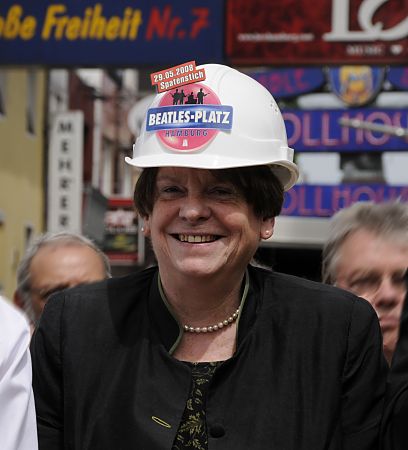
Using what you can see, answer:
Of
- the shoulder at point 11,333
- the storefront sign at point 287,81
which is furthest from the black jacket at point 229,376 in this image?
the storefront sign at point 287,81

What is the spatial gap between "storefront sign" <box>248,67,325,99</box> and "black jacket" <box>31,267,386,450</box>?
12.9 metres

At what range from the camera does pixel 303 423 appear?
7.21 ft

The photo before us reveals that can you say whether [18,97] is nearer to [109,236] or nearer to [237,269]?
[109,236]

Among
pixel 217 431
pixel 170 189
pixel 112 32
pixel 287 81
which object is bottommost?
pixel 217 431

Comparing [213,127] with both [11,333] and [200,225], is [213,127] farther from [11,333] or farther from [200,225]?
[11,333]

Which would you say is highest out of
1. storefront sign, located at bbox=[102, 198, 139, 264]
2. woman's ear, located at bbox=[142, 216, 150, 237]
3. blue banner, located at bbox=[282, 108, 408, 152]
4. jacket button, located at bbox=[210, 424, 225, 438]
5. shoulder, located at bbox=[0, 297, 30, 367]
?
blue banner, located at bbox=[282, 108, 408, 152]

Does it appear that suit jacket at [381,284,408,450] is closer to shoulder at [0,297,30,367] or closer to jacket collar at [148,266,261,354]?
jacket collar at [148,266,261,354]

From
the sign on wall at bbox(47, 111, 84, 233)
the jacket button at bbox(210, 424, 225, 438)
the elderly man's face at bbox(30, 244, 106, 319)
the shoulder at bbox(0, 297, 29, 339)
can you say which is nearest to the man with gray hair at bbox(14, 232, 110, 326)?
the elderly man's face at bbox(30, 244, 106, 319)

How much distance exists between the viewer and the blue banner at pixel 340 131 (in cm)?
1540

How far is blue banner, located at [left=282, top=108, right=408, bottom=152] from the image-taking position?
1540 centimetres

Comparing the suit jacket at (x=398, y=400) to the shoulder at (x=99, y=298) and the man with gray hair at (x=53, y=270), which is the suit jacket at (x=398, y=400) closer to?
the shoulder at (x=99, y=298)

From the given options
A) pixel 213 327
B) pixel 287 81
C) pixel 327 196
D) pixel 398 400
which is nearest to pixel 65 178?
pixel 287 81

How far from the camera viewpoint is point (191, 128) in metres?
2.26

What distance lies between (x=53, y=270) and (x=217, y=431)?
1.65 m
